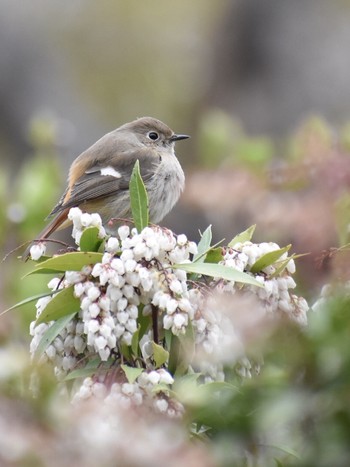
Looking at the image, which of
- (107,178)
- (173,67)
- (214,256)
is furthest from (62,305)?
(173,67)

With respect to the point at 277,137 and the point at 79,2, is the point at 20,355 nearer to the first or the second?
the point at 277,137

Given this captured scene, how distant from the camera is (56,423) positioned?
1268 millimetres

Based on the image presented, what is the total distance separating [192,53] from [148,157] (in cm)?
795

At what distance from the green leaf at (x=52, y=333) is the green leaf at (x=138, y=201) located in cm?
30

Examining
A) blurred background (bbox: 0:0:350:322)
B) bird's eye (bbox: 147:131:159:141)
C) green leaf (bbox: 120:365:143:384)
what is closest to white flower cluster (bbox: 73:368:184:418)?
green leaf (bbox: 120:365:143:384)

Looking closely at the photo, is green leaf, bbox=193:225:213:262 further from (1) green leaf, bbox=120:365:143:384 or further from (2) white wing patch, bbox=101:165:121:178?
(2) white wing patch, bbox=101:165:121:178

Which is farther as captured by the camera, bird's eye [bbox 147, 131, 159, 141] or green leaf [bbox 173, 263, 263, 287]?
bird's eye [bbox 147, 131, 159, 141]

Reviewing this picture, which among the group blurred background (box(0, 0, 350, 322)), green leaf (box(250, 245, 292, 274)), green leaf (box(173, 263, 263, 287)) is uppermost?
green leaf (box(173, 263, 263, 287))

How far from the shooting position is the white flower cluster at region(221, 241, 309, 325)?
218 centimetres

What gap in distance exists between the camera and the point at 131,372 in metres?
1.96

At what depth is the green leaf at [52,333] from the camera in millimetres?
2174

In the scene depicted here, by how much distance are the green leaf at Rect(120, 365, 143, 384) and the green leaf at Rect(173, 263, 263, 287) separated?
257mm

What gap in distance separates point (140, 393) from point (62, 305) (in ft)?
1.08

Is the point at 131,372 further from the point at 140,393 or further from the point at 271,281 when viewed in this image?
the point at 271,281
